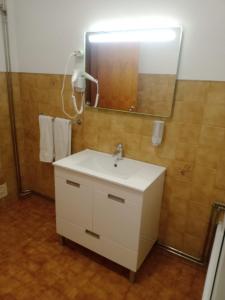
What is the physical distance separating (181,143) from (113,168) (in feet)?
1.96

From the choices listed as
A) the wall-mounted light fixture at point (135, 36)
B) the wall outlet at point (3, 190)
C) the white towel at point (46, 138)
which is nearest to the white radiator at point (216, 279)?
the wall-mounted light fixture at point (135, 36)

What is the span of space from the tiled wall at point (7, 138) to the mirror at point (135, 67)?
3.03 ft

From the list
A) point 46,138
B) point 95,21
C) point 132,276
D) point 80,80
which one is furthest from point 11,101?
point 132,276

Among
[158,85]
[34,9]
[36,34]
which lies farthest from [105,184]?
[34,9]

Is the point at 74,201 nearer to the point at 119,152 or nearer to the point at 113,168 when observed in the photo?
the point at 113,168

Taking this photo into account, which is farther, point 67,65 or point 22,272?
point 67,65

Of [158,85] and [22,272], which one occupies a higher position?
[158,85]

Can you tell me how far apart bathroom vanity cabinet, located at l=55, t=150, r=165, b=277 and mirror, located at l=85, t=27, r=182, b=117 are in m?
0.61

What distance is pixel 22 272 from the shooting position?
65.4 inches

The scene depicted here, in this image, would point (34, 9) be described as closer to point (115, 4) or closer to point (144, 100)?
point (115, 4)

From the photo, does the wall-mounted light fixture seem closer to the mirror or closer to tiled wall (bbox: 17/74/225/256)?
the mirror

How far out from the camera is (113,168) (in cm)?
187

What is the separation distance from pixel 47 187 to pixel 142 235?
144 centimetres

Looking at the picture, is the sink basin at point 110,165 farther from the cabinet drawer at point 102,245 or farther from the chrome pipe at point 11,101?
the chrome pipe at point 11,101
